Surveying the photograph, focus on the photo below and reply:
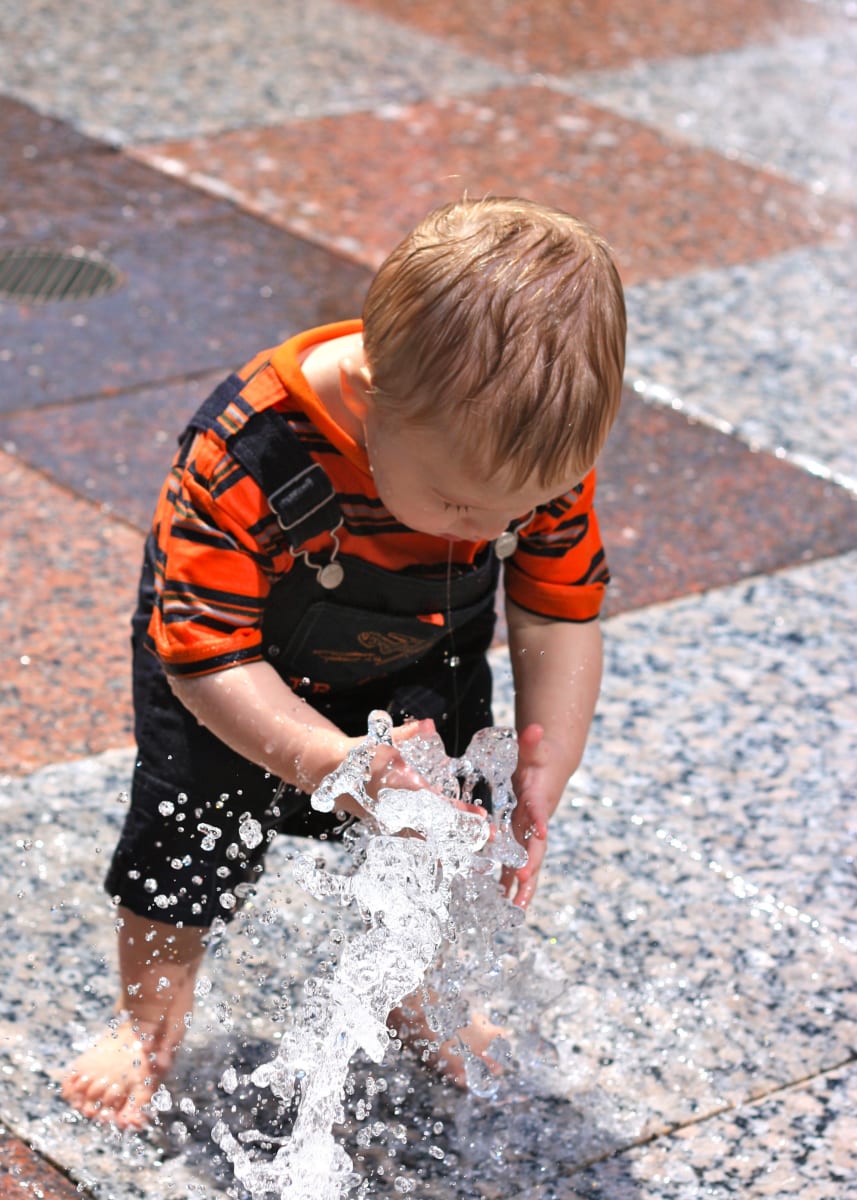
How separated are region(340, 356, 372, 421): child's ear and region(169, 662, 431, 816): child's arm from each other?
290 millimetres

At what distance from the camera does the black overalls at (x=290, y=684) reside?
6.58 feet

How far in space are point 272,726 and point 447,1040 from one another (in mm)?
509

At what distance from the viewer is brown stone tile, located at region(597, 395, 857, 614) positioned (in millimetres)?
3189

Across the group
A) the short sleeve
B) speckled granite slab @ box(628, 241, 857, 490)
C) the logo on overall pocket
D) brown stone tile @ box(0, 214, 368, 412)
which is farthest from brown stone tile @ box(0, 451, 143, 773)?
speckled granite slab @ box(628, 241, 857, 490)

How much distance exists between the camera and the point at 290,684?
2.06m

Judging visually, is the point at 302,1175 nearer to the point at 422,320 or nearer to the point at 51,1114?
the point at 51,1114

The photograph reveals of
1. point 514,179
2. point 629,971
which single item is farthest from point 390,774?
point 514,179

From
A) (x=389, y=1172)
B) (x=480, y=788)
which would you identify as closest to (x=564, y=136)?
(x=480, y=788)

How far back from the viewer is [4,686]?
269cm

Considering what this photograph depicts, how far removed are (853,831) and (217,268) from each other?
7.18 ft

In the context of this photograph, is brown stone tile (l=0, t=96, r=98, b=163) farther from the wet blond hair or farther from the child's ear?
the wet blond hair

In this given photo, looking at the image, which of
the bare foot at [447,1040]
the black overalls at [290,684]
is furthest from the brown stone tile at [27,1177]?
the bare foot at [447,1040]

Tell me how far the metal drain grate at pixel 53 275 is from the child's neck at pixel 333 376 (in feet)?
6.87

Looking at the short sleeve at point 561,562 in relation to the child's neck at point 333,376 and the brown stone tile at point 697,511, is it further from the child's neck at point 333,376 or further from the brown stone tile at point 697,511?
the brown stone tile at point 697,511
